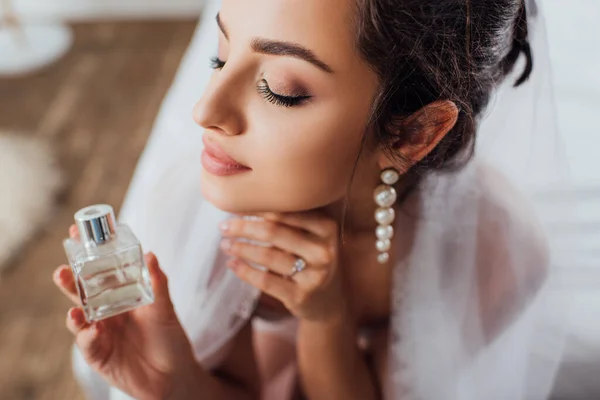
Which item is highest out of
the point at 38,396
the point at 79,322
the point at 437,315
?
the point at 79,322

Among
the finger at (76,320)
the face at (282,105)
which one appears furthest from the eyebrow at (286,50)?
the finger at (76,320)

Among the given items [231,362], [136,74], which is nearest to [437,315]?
[231,362]

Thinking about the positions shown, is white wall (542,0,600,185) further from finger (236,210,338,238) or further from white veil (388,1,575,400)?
finger (236,210,338,238)

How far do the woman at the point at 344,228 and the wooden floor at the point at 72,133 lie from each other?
70cm

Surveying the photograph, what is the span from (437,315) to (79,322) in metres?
0.51

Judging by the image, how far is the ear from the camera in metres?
0.71

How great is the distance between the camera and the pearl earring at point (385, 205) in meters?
0.80

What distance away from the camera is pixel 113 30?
2777mm

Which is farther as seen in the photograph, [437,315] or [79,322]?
[437,315]

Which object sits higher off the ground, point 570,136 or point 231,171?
point 231,171

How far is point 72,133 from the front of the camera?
2184mm

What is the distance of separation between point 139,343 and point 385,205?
1.13 ft

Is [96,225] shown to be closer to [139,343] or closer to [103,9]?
[139,343]

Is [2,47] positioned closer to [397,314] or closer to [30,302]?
[30,302]
